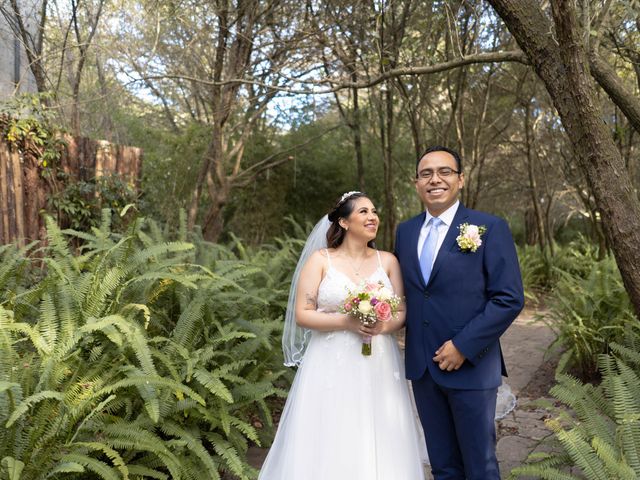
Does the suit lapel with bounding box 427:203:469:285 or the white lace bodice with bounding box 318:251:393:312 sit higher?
the suit lapel with bounding box 427:203:469:285

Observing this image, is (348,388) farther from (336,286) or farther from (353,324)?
(336,286)

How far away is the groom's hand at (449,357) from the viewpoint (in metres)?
2.74

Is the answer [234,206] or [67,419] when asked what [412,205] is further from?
[67,419]

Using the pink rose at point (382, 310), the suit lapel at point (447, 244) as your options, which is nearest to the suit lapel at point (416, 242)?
the suit lapel at point (447, 244)

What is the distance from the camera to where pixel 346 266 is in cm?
346

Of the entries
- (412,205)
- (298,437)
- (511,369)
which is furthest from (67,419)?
(412,205)

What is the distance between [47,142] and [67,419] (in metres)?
4.33

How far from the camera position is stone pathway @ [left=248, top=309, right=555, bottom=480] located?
168 inches

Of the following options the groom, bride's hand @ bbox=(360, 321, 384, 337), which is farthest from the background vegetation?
bride's hand @ bbox=(360, 321, 384, 337)

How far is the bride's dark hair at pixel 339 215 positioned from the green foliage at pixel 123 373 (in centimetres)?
90

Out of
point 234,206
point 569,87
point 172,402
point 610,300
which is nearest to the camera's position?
point 569,87

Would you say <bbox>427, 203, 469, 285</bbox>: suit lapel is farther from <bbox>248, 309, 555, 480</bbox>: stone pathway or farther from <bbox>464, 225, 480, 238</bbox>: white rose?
<bbox>248, 309, 555, 480</bbox>: stone pathway

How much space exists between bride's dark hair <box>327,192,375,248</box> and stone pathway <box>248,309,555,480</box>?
1830mm

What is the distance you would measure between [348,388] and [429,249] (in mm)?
980
